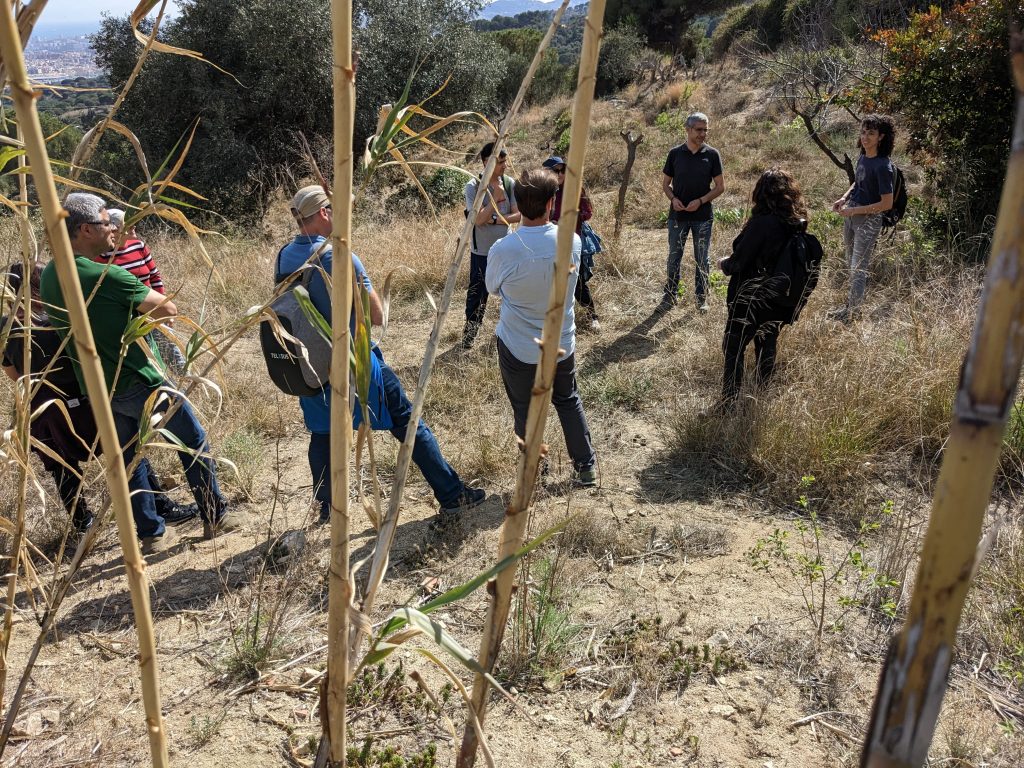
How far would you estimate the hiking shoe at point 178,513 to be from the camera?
4.18 metres

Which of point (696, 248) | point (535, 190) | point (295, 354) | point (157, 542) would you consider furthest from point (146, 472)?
point (696, 248)

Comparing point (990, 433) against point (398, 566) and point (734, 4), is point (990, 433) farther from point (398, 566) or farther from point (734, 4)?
point (734, 4)

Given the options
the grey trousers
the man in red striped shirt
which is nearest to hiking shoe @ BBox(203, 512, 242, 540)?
the man in red striped shirt

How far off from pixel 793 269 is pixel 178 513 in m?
3.75

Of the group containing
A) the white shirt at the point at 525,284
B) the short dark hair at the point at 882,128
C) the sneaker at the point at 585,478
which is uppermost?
the short dark hair at the point at 882,128

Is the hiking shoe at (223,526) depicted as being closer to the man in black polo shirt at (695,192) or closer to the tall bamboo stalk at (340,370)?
the tall bamboo stalk at (340,370)

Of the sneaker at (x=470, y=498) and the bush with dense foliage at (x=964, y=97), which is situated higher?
the bush with dense foliage at (x=964, y=97)

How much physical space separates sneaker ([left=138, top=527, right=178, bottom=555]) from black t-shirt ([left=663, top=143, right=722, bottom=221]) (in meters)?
4.60

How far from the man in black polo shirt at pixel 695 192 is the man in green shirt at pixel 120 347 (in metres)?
4.20

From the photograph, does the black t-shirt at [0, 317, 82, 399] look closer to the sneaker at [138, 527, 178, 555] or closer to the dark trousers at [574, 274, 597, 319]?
the sneaker at [138, 527, 178, 555]

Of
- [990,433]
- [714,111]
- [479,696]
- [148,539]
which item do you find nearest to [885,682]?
[990,433]

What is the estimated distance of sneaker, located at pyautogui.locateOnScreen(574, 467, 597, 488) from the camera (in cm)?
416

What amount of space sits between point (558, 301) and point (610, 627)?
2442 mm

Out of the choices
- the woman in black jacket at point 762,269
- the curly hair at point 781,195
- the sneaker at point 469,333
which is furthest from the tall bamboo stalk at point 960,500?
the sneaker at point 469,333
